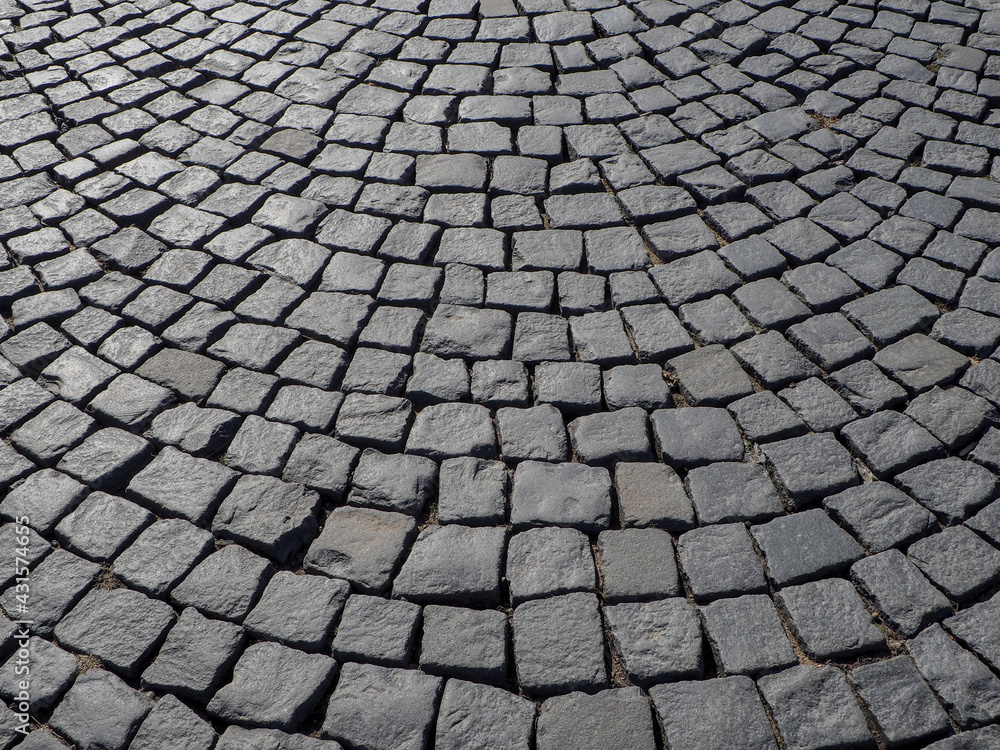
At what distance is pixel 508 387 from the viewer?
3361 mm

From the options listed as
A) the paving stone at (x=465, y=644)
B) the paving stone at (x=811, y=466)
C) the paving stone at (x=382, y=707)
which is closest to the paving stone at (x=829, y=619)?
the paving stone at (x=811, y=466)

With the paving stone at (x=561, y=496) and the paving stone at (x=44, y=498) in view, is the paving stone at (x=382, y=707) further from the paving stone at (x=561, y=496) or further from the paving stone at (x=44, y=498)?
the paving stone at (x=44, y=498)

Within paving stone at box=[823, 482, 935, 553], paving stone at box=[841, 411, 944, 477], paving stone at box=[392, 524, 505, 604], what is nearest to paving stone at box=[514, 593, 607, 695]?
paving stone at box=[392, 524, 505, 604]

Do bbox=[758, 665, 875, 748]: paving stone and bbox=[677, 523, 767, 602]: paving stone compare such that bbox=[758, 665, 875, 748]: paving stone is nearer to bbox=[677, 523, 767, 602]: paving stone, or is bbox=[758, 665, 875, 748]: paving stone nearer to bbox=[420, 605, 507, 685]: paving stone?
bbox=[677, 523, 767, 602]: paving stone

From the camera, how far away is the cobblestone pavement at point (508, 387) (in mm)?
2494

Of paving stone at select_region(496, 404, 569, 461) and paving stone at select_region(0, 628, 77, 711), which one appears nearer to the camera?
paving stone at select_region(0, 628, 77, 711)

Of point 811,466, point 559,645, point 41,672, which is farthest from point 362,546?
point 811,466

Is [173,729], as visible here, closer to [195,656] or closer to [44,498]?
[195,656]

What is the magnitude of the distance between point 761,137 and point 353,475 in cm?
307

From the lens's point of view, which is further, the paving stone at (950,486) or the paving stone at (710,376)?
the paving stone at (710,376)

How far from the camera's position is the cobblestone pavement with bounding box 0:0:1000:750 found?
2.49 metres

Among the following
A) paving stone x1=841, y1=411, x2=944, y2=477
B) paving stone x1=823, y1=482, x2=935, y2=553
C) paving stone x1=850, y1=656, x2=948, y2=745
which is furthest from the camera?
paving stone x1=841, y1=411, x2=944, y2=477

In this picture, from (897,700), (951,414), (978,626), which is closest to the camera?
(897,700)

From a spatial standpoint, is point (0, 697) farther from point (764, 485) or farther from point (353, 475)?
point (764, 485)
